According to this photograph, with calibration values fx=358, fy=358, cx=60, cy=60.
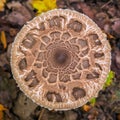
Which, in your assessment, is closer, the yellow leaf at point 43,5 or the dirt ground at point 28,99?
the dirt ground at point 28,99

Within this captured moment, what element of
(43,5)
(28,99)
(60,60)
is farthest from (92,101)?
(43,5)

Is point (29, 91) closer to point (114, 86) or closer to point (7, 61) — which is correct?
point (7, 61)

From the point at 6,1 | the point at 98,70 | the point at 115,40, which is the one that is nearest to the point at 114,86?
the point at 115,40

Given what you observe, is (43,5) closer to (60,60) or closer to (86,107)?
(60,60)

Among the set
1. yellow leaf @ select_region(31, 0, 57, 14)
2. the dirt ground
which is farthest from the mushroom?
yellow leaf @ select_region(31, 0, 57, 14)

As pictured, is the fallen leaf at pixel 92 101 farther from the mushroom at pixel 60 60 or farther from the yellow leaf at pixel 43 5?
the yellow leaf at pixel 43 5

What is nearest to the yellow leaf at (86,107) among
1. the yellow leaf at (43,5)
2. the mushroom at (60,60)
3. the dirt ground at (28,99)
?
the dirt ground at (28,99)

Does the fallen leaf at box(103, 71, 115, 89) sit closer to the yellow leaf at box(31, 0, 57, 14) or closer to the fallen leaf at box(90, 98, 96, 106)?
the fallen leaf at box(90, 98, 96, 106)
